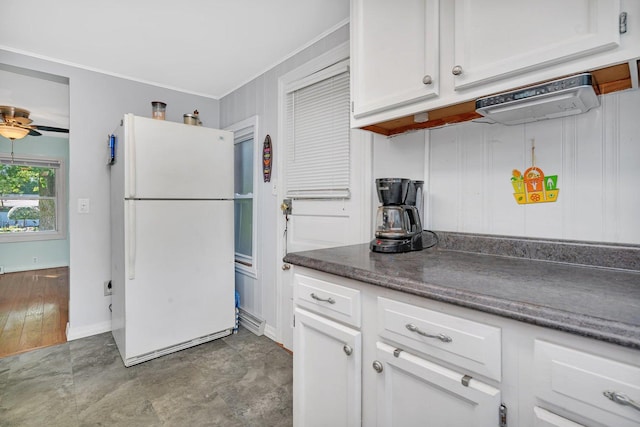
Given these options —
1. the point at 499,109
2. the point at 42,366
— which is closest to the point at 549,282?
the point at 499,109

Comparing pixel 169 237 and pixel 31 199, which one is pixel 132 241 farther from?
pixel 31 199

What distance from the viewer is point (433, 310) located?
0.86 meters

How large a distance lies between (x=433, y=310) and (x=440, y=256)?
1.53 feet

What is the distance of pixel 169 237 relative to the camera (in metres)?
2.36

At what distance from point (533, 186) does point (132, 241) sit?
7.83 ft

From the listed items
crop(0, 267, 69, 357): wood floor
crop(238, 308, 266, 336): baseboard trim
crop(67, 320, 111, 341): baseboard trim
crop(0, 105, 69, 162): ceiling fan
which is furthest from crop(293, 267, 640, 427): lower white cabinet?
crop(0, 105, 69, 162): ceiling fan

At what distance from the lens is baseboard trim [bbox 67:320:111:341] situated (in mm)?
2608

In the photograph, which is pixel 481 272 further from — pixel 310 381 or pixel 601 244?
pixel 310 381

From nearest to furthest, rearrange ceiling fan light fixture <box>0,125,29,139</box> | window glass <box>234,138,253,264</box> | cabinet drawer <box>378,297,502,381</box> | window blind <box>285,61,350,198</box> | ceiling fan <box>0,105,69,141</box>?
cabinet drawer <box>378,297,502,381</box>
window blind <box>285,61,350,198</box>
ceiling fan <box>0,105,69,141</box>
window glass <box>234,138,253,264</box>
ceiling fan light fixture <box>0,125,29,139</box>

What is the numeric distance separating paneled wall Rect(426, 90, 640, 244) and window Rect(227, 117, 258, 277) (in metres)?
1.82

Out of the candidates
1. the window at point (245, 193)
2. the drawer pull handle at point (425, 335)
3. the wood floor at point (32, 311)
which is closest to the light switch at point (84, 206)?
the wood floor at point (32, 311)

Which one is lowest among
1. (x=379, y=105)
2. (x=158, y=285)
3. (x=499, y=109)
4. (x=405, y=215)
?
(x=158, y=285)

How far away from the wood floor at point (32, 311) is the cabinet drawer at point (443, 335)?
2966 millimetres

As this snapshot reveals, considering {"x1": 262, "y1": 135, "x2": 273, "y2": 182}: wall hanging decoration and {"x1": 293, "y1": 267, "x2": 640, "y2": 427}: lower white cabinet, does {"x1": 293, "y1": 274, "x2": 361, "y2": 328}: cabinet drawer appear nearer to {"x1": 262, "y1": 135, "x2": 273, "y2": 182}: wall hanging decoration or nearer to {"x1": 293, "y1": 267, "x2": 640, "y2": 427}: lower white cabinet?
{"x1": 293, "y1": 267, "x2": 640, "y2": 427}: lower white cabinet
